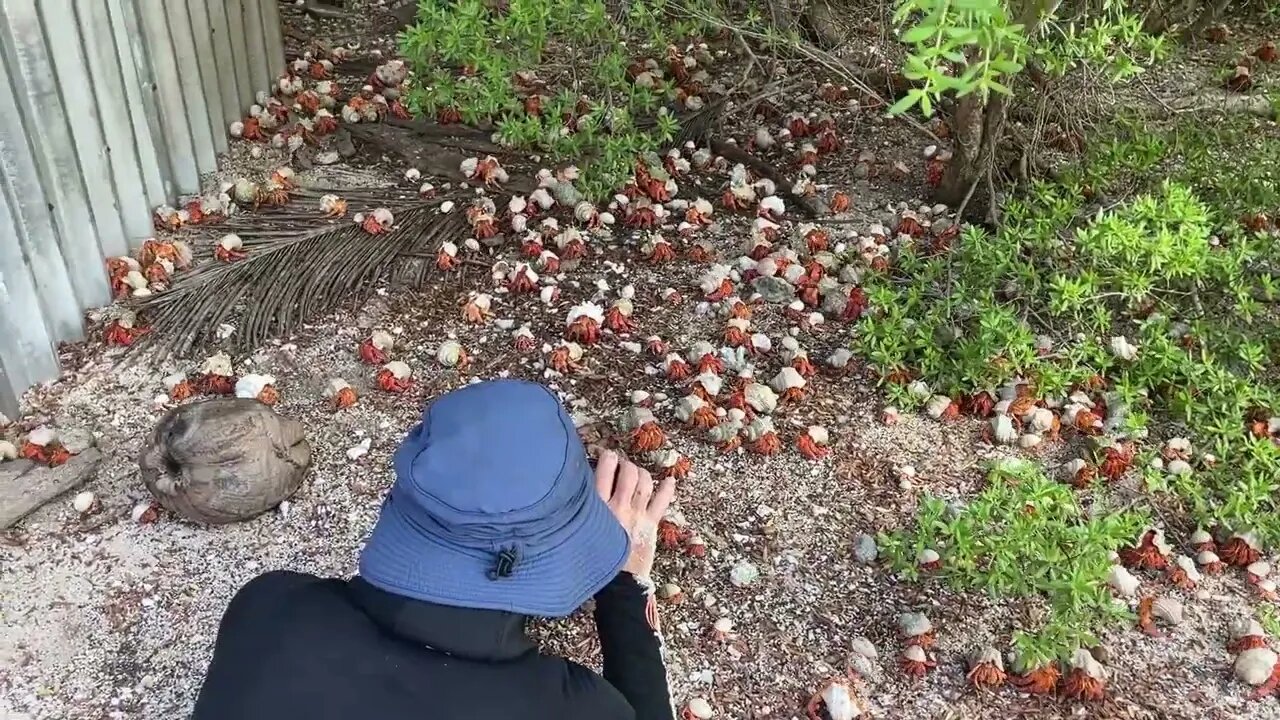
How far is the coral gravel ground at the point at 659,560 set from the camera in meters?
2.49

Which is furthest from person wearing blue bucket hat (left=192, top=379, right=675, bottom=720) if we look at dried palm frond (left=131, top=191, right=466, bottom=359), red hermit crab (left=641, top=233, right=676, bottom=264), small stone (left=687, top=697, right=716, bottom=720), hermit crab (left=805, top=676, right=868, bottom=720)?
red hermit crab (left=641, top=233, right=676, bottom=264)

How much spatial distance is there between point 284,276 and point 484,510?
7.26 feet

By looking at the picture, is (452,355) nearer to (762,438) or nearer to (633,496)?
(633,496)

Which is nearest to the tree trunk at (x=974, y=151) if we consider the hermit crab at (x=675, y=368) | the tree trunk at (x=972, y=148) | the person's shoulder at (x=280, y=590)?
the tree trunk at (x=972, y=148)

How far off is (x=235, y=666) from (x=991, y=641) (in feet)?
5.80

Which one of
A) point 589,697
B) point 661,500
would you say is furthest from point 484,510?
point 661,500

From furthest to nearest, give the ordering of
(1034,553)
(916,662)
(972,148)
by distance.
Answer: (972,148) → (916,662) → (1034,553)

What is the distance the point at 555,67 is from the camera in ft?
12.6

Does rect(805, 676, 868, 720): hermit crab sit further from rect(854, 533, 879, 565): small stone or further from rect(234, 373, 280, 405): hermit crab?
rect(234, 373, 280, 405): hermit crab

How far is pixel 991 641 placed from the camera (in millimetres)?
2600

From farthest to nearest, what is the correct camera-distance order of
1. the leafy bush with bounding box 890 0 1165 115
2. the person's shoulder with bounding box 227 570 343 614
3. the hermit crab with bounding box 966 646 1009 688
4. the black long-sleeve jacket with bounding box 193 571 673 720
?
→ the hermit crab with bounding box 966 646 1009 688 → the person's shoulder with bounding box 227 570 343 614 → the black long-sleeve jacket with bounding box 193 571 673 720 → the leafy bush with bounding box 890 0 1165 115

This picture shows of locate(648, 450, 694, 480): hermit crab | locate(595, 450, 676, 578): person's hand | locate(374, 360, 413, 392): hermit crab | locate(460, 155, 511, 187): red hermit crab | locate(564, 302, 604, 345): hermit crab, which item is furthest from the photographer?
locate(460, 155, 511, 187): red hermit crab

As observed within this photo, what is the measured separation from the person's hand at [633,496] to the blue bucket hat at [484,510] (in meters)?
0.85

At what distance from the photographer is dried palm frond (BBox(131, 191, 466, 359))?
3369mm
